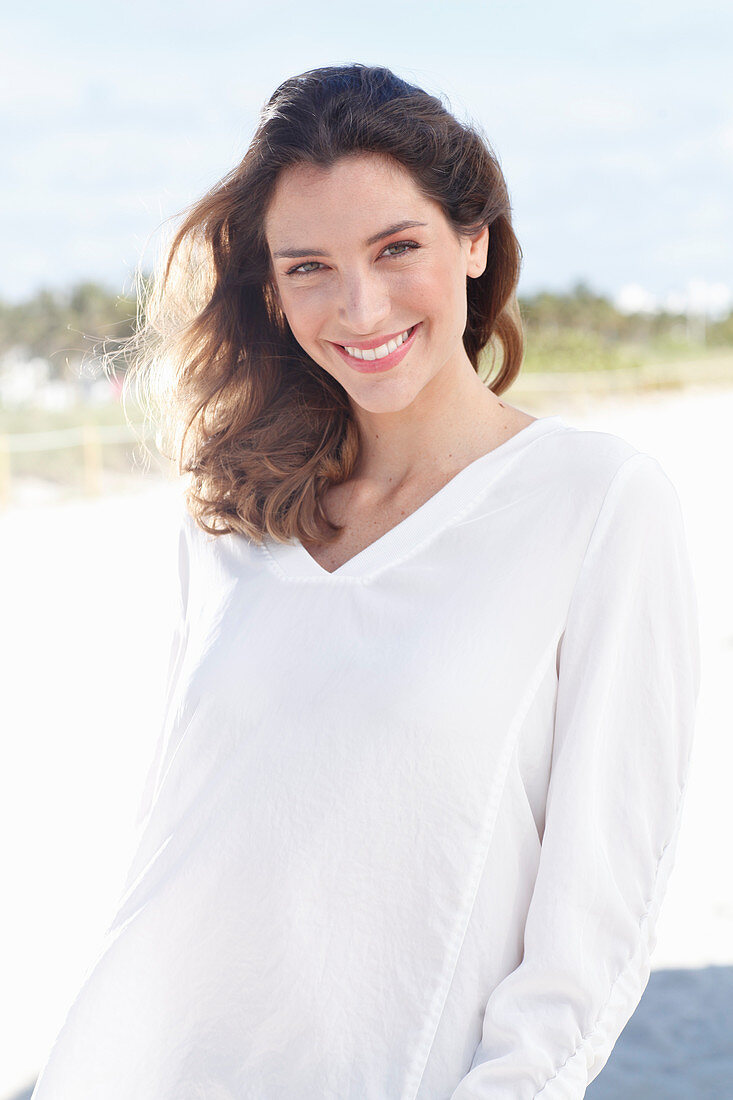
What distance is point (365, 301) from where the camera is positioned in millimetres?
1312

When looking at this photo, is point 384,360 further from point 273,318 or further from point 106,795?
point 106,795

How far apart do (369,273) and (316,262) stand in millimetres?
71

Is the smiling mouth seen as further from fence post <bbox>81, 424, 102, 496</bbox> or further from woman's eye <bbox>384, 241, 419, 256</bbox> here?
fence post <bbox>81, 424, 102, 496</bbox>

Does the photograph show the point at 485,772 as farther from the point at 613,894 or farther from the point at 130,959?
the point at 130,959

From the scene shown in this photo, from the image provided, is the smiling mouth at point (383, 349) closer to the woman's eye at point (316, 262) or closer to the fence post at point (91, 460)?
the woman's eye at point (316, 262)

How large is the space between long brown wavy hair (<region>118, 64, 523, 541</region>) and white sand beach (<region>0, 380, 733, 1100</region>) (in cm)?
21

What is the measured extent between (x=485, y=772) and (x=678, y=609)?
0.88ft

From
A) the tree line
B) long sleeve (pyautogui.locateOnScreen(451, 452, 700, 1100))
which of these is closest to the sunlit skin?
long sleeve (pyautogui.locateOnScreen(451, 452, 700, 1100))

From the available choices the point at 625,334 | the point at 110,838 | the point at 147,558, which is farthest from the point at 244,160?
the point at 625,334

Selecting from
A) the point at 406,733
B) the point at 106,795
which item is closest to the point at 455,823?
the point at 406,733

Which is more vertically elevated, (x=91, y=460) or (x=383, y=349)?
(x=383, y=349)

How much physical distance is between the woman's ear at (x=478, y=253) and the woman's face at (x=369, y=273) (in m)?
0.04

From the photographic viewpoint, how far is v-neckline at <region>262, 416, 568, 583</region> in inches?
52.4

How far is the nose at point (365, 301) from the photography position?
4.31 ft
